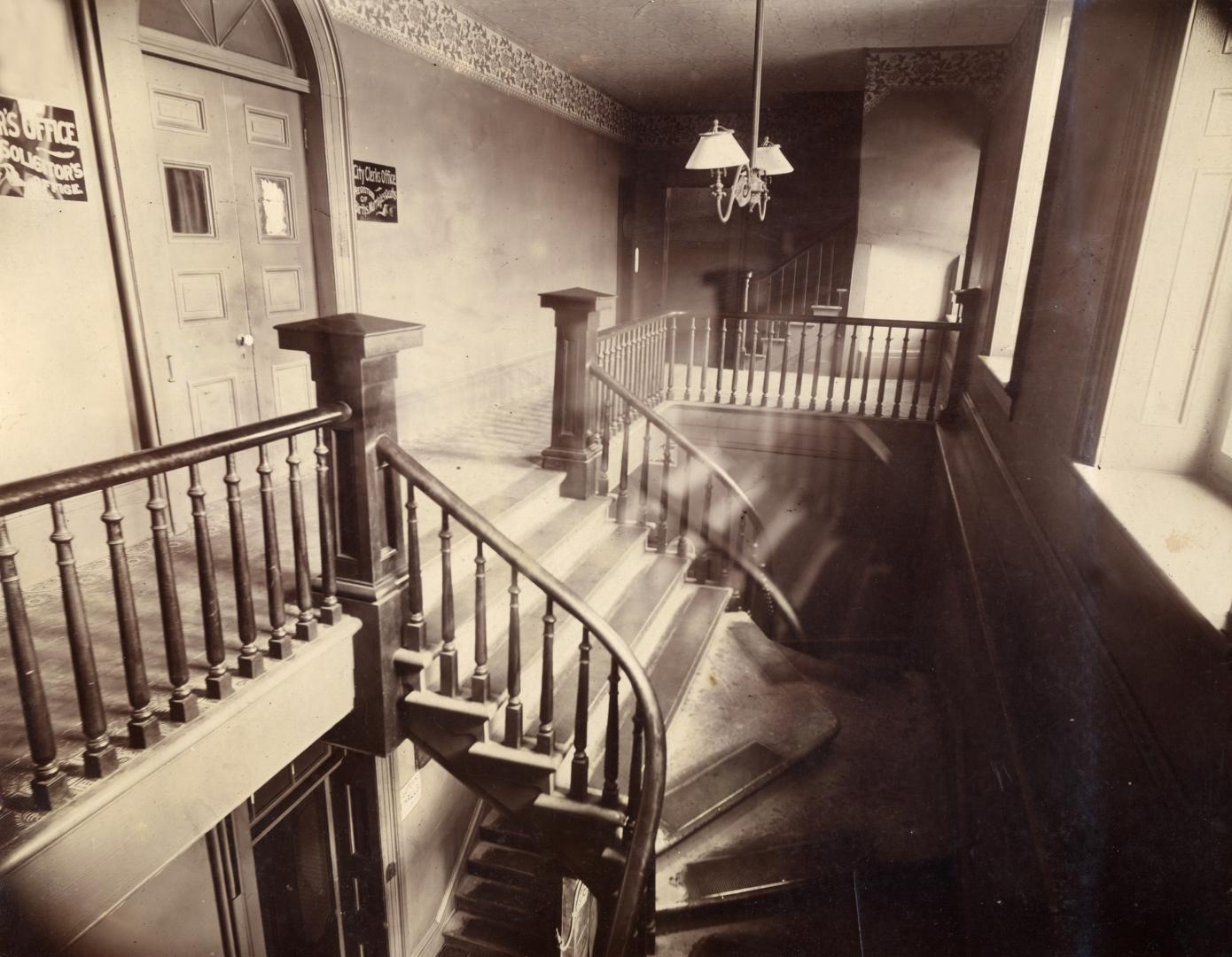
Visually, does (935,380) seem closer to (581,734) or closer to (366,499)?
(581,734)

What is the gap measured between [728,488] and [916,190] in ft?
14.8

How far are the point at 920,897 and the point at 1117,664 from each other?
2.05 meters

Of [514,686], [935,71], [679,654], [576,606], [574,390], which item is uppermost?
[935,71]

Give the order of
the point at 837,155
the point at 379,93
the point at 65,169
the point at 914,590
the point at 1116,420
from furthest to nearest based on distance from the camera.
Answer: the point at 837,155, the point at 914,590, the point at 379,93, the point at 65,169, the point at 1116,420

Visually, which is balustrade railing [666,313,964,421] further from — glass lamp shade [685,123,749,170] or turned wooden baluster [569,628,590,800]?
turned wooden baluster [569,628,590,800]

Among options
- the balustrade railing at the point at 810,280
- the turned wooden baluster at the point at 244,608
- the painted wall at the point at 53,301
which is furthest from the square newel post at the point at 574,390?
the balustrade railing at the point at 810,280

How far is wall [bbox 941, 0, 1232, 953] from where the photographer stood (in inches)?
65.1

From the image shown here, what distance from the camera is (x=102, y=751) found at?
6.46 feet

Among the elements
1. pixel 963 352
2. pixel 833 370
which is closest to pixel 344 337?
pixel 833 370

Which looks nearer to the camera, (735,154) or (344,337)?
(344,337)

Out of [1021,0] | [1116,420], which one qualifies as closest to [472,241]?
[1021,0]

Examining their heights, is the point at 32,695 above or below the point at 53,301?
below

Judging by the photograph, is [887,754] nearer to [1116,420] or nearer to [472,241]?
[1116,420]

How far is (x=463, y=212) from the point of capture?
20.6ft
